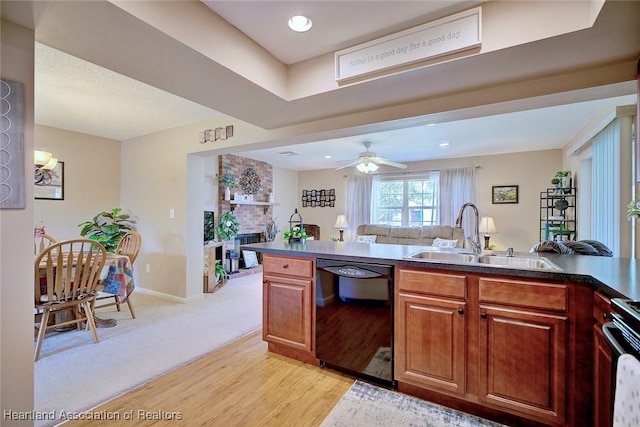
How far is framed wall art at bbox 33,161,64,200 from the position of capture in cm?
385

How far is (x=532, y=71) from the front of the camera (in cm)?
177

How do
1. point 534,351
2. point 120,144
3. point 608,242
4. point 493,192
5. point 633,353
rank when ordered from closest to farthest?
point 633,353 < point 534,351 < point 608,242 < point 120,144 < point 493,192

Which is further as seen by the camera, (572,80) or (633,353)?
(572,80)

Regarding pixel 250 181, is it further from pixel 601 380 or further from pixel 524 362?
pixel 601 380

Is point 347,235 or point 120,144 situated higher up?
point 120,144

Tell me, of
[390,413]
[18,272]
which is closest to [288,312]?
[390,413]

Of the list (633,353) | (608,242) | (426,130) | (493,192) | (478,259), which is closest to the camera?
(633,353)

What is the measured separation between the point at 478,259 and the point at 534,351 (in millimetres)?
692

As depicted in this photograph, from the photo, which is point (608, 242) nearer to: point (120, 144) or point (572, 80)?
point (572, 80)

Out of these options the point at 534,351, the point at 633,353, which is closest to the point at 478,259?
the point at 534,351

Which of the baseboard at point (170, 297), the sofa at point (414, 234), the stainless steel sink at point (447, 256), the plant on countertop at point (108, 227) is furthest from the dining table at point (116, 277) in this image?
the sofa at point (414, 234)

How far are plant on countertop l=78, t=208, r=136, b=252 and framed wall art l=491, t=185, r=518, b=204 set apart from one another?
6.46 metres

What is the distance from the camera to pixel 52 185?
3969 mm

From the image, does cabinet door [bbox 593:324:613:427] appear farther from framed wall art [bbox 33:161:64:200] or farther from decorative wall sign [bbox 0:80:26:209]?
framed wall art [bbox 33:161:64:200]
